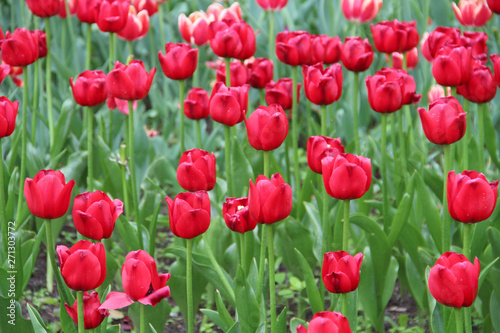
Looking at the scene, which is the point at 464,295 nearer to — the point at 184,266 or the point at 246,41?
the point at 184,266

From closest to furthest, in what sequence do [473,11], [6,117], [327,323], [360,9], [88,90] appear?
[327,323], [6,117], [88,90], [473,11], [360,9]

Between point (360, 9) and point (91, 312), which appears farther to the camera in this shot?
point (360, 9)

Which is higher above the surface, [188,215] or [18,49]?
[18,49]

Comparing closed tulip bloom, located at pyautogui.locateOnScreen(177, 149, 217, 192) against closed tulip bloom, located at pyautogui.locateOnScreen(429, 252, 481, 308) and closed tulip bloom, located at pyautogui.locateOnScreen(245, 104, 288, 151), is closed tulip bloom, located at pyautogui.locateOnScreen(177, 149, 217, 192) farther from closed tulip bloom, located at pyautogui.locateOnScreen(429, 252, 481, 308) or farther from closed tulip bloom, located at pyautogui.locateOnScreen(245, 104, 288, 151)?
closed tulip bloom, located at pyautogui.locateOnScreen(429, 252, 481, 308)

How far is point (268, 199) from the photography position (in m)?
1.20

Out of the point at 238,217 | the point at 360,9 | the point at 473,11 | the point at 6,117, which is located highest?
the point at 360,9

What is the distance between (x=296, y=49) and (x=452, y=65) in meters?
0.49

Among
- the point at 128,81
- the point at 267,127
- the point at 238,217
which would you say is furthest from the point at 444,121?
the point at 128,81

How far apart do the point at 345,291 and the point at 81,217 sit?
509 mm

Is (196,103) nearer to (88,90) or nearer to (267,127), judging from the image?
(88,90)

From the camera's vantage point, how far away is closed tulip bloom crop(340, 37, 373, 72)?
1.87m

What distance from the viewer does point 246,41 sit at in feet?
6.30

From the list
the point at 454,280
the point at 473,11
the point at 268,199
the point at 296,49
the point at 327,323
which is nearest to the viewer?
the point at 327,323

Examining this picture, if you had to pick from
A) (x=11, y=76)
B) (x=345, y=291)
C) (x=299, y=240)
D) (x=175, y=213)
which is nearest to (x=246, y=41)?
(x=299, y=240)
